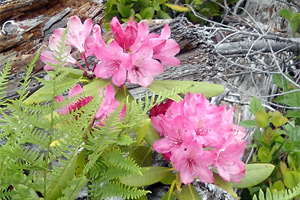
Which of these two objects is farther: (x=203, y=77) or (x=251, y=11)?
(x=251, y=11)

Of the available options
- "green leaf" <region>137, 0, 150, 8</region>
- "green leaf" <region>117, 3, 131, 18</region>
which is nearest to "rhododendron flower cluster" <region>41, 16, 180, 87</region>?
"green leaf" <region>117, 3, 131, 18</region>

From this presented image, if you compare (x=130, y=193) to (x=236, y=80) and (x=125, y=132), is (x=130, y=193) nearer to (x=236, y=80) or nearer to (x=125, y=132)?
(x=125, y=132)

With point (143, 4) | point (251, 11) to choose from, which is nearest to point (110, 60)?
point (143, 4)

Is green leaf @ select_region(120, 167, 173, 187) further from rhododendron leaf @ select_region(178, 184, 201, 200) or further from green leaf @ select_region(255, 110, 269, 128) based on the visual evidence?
green leaf @ select_region(255, 110, 269, 128)

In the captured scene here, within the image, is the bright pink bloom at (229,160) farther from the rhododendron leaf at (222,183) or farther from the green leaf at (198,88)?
Answer: the green leaf at (198,88)

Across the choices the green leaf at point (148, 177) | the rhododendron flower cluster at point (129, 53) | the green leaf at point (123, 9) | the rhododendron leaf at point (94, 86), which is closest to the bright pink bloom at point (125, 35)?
the rhododendron flower cluster at point (129, 53)

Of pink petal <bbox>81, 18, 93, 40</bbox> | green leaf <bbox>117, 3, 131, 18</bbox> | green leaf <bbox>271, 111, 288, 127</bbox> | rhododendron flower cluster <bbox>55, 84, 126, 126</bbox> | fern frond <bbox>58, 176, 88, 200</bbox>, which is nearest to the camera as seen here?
fern frond <bbox>58, 176, 88, 200</bbox>
